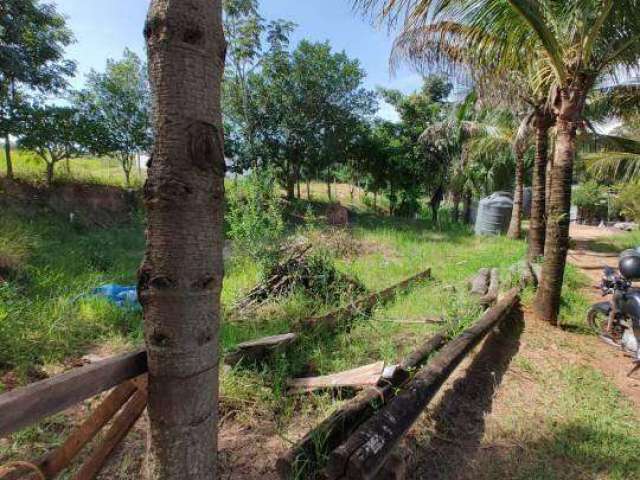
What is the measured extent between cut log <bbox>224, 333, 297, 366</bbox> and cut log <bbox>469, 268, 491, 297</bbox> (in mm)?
3736

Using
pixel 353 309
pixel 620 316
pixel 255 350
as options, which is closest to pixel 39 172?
pixel 353 309

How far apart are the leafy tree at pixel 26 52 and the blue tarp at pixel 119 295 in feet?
24.1

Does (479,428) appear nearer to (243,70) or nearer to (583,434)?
(583,434)

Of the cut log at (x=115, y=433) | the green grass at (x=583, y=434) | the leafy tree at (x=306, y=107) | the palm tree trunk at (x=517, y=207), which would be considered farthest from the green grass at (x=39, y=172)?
the palm tree trunk at (x=517, y=207)

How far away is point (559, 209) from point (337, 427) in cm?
393

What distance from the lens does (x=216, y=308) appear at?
1.22 m

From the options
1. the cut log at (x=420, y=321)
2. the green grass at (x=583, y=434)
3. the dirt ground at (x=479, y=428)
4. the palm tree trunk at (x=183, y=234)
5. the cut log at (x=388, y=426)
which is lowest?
the green grass at (x=583, y=434)

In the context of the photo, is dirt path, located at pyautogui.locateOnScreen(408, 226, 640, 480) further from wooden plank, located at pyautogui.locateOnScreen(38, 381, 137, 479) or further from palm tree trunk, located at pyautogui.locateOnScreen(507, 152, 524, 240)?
palm tree trunk, located at pyautogui.locateOnScreen(507, 152, 524, 240)

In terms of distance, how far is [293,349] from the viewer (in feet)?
12.1

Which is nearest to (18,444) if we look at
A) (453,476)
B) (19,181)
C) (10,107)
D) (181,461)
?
(181,461)

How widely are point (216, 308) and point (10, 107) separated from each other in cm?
1131

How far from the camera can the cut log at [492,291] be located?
197 inches

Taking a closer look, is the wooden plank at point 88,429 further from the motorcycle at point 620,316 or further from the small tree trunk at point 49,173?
Answer: the small tree trunk at point 49,173

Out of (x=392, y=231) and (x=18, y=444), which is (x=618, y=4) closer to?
(x=18, y=444)
